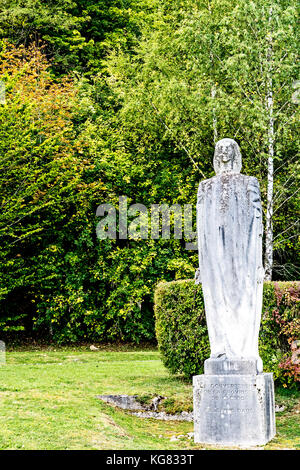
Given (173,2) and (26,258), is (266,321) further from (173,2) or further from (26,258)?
(173,2)

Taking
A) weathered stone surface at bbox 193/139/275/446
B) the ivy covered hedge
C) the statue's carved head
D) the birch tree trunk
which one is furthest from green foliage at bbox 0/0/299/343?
weathered stone surface at bbox 193/139/275/446

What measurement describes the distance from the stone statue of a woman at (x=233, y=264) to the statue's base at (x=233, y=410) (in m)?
0.33

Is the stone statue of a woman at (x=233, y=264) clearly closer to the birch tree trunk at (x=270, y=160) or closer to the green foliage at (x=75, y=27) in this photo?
the birch tree trunk at (x=270, y=160)

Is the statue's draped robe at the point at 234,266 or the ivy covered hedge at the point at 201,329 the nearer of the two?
the statue's draped robe at the point at 234,266

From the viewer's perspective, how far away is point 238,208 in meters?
6.99

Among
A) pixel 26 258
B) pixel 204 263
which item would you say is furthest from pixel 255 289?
pixel 26 258

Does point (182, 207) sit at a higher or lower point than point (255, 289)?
higher

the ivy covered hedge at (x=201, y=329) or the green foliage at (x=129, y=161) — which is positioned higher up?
the green foliage at (x=129, y=161)

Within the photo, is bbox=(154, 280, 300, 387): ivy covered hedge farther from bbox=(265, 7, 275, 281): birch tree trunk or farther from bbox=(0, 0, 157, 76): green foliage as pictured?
bbox=(0, 0, 157, 76): green foliage

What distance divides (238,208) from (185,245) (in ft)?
38.9

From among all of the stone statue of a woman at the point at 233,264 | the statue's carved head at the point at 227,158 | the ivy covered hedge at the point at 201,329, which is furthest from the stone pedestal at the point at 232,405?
the ivy covered hedge at the point at 201,329

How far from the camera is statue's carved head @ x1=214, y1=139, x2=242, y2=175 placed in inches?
282

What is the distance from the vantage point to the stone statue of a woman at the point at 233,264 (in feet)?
22.7

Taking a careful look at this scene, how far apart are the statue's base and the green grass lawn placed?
0.24m
